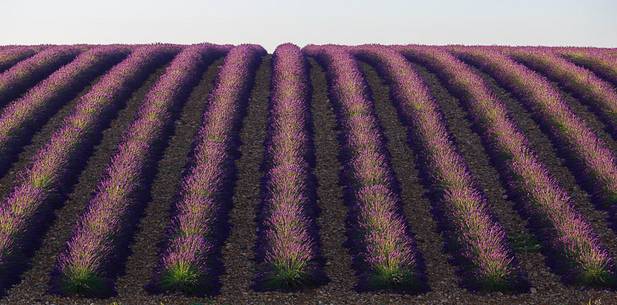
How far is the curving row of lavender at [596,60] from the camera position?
17234 mm

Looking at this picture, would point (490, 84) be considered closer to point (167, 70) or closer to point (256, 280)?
point (167, 70)

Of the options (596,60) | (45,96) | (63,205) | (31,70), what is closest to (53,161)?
(63,205)

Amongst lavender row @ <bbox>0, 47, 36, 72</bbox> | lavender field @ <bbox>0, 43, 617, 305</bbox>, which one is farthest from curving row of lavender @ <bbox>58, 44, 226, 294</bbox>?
lavender row @ <bbox>0, 47, 36, 72</bbox>

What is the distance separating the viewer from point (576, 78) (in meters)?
16.5

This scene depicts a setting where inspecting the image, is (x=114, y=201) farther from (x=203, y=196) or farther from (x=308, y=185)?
(x=308, y=185)

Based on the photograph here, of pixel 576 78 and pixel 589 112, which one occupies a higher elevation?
pixel 576 78

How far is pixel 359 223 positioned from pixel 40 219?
15.3 feet

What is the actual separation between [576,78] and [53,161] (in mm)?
12534

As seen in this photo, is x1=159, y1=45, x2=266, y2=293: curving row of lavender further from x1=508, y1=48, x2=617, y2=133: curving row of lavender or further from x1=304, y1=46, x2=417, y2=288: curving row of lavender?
x1=508, y1=48, x2=617, y2=133: curving row of lavender

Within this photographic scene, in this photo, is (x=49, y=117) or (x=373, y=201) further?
(x=49, y=117)

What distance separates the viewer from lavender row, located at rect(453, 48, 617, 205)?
10758 millimetres

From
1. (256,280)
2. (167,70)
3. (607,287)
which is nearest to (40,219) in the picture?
(256,280)

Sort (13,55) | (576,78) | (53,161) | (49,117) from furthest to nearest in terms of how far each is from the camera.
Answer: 1. (13,55)
2. (576,78)
3. (49,117)
4. (53,161)

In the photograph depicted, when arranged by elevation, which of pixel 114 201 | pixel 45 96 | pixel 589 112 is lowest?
pixel 114 201
